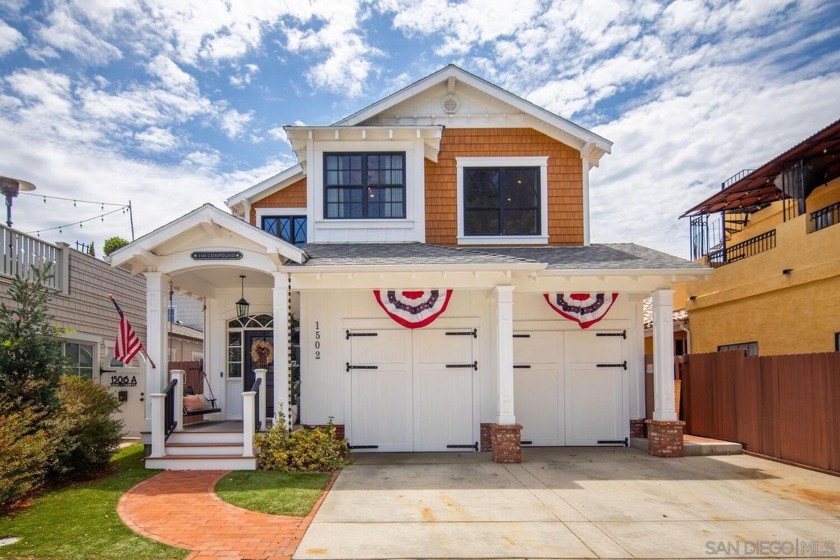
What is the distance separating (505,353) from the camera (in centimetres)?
1012

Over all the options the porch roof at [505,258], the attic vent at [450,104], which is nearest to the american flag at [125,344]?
the porch roof at [505,258]

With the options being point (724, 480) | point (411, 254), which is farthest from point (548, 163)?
point (724, 480)

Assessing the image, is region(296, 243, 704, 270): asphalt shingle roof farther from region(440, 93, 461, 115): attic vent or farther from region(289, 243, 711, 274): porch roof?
region(440, 93, 461, 115): attic vent

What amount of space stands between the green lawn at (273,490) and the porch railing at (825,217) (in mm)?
11394

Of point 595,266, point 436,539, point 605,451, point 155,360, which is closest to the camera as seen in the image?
point 436,539

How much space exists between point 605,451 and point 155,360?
842cm

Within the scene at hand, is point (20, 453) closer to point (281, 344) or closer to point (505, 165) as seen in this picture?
point (281, 344)

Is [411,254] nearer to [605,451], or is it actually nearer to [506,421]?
[506,421]

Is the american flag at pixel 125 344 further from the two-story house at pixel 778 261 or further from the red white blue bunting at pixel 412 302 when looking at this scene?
the two-story house at pixel 778 261

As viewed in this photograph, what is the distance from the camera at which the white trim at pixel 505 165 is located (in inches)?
479

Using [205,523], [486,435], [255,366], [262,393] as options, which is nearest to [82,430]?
[262,393]

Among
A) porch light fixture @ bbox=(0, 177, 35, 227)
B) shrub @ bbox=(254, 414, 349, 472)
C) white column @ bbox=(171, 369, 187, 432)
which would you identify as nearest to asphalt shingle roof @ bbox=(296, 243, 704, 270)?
shrub @ bbox=(254, 414, 349, 472)

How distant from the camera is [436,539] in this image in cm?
598

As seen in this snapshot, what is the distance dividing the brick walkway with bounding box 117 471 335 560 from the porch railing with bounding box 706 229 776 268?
1281 cm
